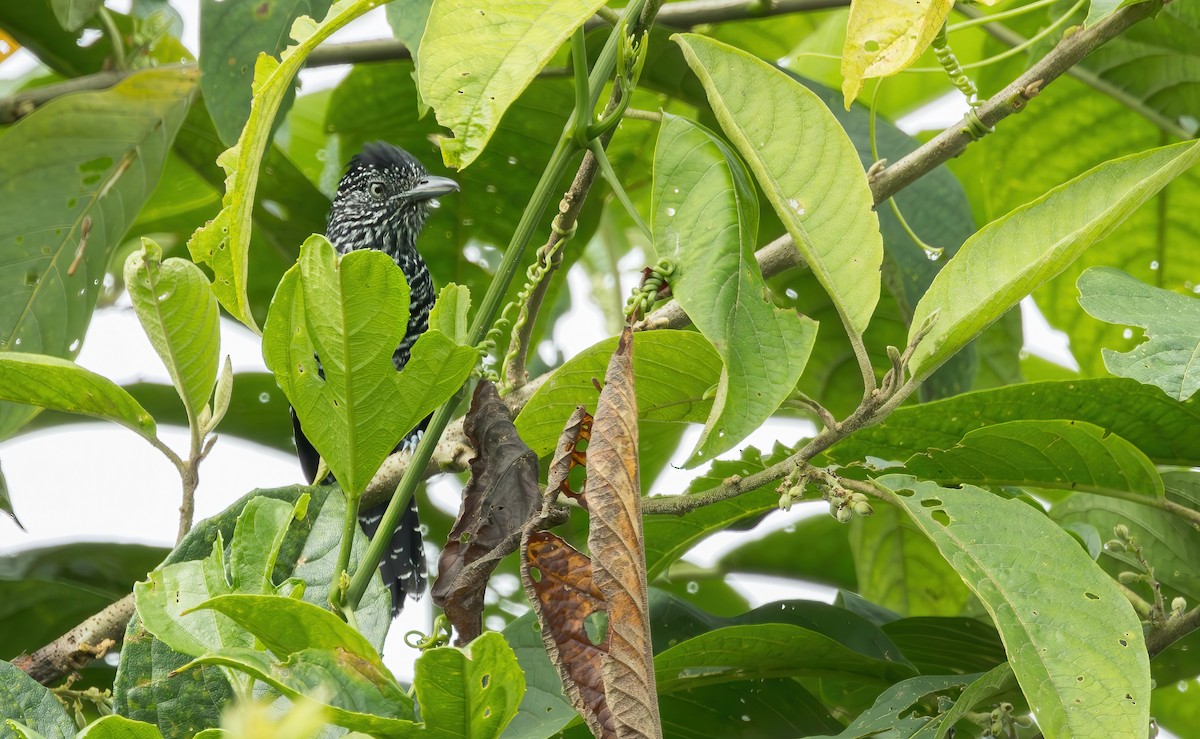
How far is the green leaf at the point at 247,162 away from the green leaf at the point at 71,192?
3.07 ft

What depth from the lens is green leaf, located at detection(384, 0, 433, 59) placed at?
1.72 metres

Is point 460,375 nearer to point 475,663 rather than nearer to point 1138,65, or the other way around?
point 475,663

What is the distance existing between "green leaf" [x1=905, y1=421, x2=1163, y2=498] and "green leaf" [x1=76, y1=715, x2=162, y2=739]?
0.95 meters

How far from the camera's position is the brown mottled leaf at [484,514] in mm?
1153

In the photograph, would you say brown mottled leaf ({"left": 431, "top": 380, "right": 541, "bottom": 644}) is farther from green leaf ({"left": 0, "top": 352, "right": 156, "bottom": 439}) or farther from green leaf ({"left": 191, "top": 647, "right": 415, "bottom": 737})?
green leaf ({"left": 0, "top": 352, "right": 156, "bottom": 439})

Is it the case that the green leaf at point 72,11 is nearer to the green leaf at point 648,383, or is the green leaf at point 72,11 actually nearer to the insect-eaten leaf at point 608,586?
the green leaf at point 648,383

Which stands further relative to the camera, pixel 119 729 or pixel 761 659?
pixel 761 659

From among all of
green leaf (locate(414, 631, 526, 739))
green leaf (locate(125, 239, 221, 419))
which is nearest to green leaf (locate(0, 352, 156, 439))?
green leaf (locate(125, 239, 221, 419))

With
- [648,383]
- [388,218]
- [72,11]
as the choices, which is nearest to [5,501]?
[72,11]

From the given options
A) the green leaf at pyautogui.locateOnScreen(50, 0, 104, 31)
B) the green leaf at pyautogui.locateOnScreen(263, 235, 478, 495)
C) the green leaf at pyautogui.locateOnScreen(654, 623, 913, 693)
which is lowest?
the green leaf at pyautogui.locateOnScreen(654, 623, 913, 693)

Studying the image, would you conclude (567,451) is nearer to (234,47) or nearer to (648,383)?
(648,383)

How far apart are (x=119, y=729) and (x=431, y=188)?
2.07m

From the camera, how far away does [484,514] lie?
1213mm

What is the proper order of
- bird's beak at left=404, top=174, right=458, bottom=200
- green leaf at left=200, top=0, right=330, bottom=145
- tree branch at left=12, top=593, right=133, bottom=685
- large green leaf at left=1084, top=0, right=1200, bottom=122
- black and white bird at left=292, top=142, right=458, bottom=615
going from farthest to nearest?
black and white bird at left=292, top=142, right=458, bottom=615
bird's beak at left=404, top=174, right=458, bottom=200
large green leaf at left=1084, top=0, right=1200, bottom=122
green leaf at left=200, top=0, right=330, bottom=145
tree branch at left=12, top=593, right=133, bottom=685
